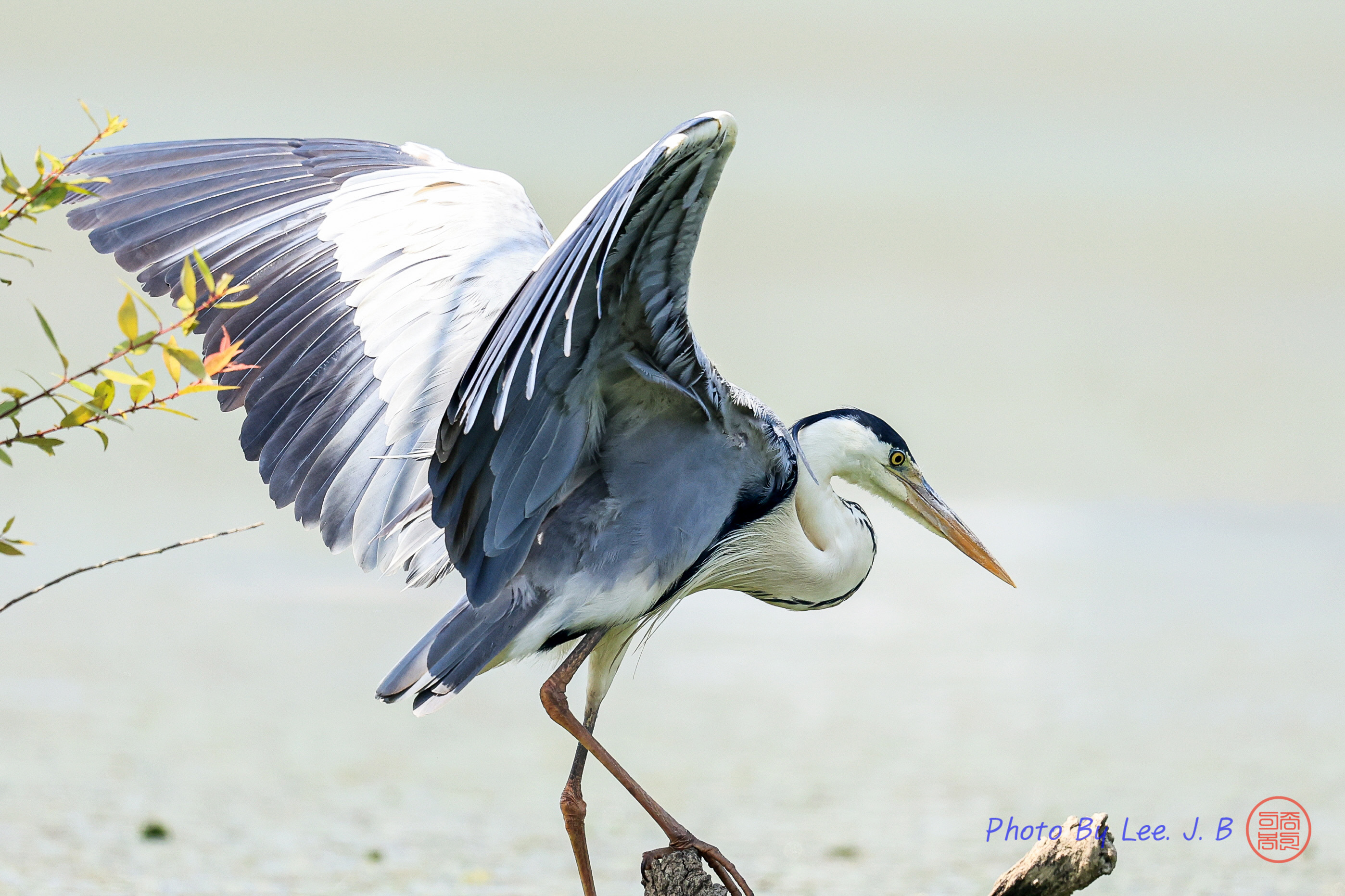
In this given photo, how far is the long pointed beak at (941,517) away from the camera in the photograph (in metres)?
4.14

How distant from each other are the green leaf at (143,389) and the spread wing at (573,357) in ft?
2.40

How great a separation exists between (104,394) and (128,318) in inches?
5.6

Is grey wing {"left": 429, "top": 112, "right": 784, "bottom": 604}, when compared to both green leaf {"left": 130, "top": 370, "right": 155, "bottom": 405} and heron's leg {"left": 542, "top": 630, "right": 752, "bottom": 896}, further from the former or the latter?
green leaf {"left": 130, "top": 370, "right": 155, "bottom": 405}

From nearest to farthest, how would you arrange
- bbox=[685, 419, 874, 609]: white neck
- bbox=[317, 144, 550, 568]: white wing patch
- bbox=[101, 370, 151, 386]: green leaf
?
bbox=[101, 370, 151, 386]: green leaf < bbox=[317, 144, 550, 568]: white wing patch < bbox=[685, 419, 874, 609]: white neck

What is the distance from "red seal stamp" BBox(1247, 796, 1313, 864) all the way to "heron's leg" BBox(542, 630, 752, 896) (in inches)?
95.6

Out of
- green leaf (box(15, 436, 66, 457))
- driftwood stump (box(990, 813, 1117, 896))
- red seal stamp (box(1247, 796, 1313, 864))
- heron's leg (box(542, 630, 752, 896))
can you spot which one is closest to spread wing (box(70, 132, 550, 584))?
heron's leg (box(542, 630, 752, 896))

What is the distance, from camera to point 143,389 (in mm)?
1981

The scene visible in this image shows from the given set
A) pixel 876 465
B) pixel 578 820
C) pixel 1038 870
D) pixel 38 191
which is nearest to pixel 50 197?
pixel 38 191

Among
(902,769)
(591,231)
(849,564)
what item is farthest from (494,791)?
(591,231)

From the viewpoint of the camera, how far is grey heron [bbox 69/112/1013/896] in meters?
3.04

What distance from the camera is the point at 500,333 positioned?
260 cm

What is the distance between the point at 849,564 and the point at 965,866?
63.0 inches

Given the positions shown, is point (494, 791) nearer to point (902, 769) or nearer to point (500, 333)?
point (902, 769)

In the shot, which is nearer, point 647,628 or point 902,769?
point 647,628
